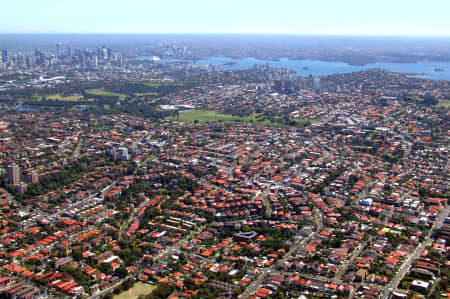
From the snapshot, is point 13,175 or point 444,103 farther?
point 444,103

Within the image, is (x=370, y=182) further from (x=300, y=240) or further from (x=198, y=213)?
(x=198, y=213)

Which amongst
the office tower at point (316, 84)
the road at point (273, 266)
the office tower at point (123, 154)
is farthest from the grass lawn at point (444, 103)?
the office tower at point (123, 154)

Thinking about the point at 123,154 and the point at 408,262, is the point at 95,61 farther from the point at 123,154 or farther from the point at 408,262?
the point at 408,262

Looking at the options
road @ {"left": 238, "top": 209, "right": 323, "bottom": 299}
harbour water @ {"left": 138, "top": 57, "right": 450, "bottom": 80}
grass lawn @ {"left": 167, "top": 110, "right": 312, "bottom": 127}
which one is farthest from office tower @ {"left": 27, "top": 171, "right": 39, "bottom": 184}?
harbour water @ {"left": 138, "top": 57, "right": 450, "bottom": 80}

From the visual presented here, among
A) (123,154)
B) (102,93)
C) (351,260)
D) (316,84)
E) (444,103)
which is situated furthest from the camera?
(316,84)

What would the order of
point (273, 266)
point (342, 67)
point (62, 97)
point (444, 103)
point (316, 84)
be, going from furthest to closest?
1. point (342, 67)
2. point (316, 84)
3. point (62, 97)
4. point (444, 103)
5. point (273, 266)

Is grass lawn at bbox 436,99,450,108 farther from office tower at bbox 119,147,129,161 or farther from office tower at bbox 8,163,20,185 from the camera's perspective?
office tower at bbox 8,163,20,185

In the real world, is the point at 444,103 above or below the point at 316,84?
below

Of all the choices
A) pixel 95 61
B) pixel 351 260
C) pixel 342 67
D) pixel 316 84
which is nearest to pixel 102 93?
pixel 316 84
